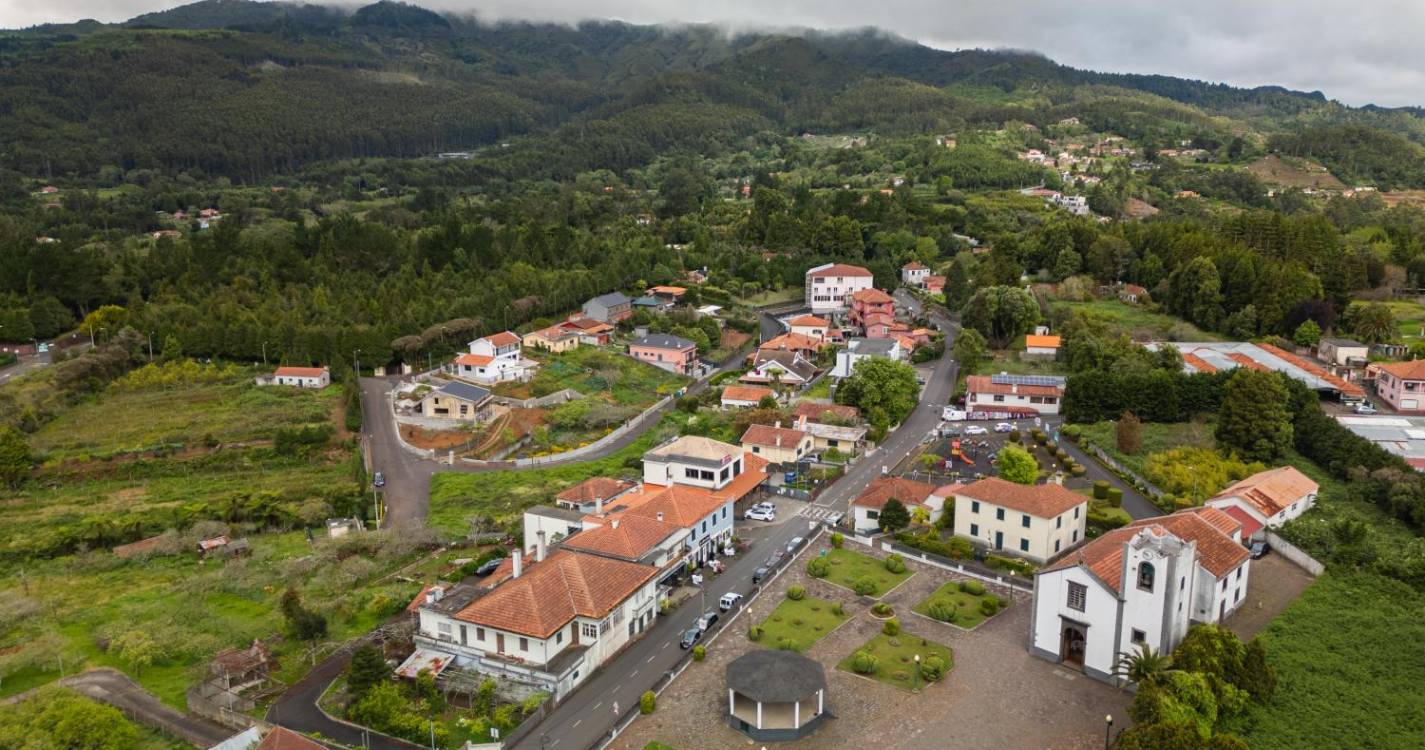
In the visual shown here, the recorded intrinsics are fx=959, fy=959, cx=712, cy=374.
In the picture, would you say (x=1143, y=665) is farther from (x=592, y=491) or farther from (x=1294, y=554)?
(x=592, y=491)

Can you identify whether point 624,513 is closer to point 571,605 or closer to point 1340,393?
point 571,605

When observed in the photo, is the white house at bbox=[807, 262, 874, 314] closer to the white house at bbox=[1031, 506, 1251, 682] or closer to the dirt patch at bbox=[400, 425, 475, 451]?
the dirt patch at bbox=[400, 425, 475, 451]

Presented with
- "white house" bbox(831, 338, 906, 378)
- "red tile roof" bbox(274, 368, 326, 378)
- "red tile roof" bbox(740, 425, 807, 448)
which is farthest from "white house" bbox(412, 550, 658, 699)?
"red tile roof" bbox(274, 368, 326, 378)

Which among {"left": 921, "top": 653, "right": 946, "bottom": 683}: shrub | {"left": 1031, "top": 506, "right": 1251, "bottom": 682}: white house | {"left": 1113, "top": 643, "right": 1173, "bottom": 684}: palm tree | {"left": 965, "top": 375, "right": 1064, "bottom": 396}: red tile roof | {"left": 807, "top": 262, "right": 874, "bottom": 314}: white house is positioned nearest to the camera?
{"left": 1113, "top": 643, "right": 1173, "bottom": 684}: palm tree

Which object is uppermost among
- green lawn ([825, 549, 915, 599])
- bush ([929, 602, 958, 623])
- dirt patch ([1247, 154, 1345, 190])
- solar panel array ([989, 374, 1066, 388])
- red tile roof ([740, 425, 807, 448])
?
dirt patch ([1247, 154, 1345, 190])

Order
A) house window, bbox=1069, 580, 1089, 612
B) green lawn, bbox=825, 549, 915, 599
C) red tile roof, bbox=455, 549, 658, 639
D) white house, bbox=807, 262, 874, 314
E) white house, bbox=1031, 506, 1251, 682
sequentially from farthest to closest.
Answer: white house, bbox=807, 262, 874, 314 → green lawn, bbox=825, 549, 915, 599 → red tile roof, bbox=455, 549, 658, 639 → house window, bbox=1069, 580, 1089, 612 → white house, bbox=1031, 506, 1251, 682

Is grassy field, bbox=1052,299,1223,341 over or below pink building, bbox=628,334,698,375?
over

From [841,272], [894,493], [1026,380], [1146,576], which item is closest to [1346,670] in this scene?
[1146,576]

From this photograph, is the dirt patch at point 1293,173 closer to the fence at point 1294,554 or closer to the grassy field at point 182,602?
the fence at point 1294,554
